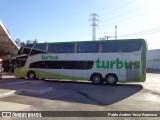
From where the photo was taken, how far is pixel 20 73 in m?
25.3

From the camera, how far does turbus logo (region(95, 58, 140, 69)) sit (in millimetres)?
20202

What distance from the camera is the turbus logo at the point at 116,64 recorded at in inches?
795

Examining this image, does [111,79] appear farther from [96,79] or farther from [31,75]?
[31,75]

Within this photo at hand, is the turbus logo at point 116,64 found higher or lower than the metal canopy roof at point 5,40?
lower

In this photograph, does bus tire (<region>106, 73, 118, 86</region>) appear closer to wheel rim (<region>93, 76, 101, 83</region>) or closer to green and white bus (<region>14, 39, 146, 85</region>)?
green and white bus (<region>14, 39, 146, 85</region>)

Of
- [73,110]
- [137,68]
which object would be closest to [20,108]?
[73,110]

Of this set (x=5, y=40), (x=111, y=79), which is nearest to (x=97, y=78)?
(x=111, y=79)

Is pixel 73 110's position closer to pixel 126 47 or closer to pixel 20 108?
pixel 20 108

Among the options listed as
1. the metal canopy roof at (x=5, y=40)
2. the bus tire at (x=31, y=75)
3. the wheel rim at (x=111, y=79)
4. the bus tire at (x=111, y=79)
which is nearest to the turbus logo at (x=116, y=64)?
the bus tire at (x=111, y=79)

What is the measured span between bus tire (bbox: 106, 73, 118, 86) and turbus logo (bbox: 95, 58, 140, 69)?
64 centimetres

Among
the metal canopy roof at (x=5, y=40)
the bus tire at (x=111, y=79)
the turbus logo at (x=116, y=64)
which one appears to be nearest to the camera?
the metal canopy roof at (x=5, y=40)

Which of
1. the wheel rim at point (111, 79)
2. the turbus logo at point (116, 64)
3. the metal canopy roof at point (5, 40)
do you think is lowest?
the wheel rim at point (111, 79)

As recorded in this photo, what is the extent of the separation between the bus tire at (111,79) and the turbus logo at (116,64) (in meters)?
0.64

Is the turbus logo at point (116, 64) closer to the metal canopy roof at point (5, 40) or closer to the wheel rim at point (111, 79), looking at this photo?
the wheel rim at point (111, 79)
